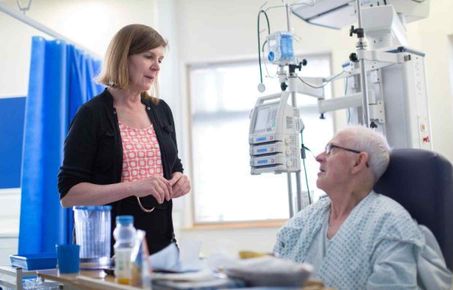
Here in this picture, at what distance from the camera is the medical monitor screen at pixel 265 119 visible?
2156 millimetres

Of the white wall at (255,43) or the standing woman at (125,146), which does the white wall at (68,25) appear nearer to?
the white wall at (255,43)

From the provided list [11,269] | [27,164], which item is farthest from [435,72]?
[11,269]

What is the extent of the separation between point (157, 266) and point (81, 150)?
63cm

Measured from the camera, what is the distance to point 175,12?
427 centimetres

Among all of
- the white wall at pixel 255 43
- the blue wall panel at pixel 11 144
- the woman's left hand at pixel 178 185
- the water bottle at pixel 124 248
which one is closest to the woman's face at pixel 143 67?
the woman's left hand at pixel 178 185

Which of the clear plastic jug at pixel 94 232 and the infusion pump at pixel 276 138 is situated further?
the infusion pump at pixel 276 138

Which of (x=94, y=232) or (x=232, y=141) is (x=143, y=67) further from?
(x=232, y=141)

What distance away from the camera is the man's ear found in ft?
5.44

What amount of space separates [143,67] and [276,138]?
680 mm

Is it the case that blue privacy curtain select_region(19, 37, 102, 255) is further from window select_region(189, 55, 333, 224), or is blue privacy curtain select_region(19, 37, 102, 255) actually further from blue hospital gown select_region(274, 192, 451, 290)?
blue hospital gown select_region(274, 192, 451, 290)

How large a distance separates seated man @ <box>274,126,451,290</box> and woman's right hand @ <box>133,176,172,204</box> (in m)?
0.41

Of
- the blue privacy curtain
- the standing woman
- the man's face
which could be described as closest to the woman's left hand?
the standing woman

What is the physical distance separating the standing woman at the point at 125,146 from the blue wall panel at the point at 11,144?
7.51 feet

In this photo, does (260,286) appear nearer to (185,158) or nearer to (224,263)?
(224,263)
